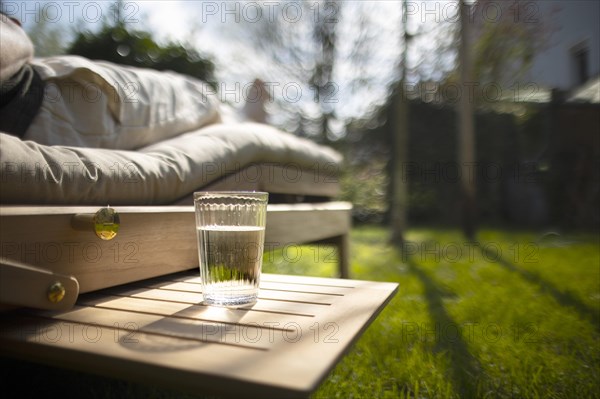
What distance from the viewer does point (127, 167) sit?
0.88 metres

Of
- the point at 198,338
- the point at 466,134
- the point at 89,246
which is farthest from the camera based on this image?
the point at 466,134

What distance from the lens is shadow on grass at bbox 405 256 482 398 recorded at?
4.19 feet

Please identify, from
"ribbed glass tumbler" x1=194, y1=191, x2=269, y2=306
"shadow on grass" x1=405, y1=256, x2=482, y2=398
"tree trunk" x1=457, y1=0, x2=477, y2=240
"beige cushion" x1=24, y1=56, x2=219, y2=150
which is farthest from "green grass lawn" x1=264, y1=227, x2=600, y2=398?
"beige cushion" x1=24, y1=56, x2=219, y2=150

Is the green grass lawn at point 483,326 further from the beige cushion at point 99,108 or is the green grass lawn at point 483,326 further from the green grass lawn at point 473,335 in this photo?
the beige cushion at point 99,108

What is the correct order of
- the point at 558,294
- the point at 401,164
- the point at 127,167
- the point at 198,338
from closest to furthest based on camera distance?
1. the point at 198,338
2. the point at 127,167
3. the point at 558,294
4. the point at 401,164

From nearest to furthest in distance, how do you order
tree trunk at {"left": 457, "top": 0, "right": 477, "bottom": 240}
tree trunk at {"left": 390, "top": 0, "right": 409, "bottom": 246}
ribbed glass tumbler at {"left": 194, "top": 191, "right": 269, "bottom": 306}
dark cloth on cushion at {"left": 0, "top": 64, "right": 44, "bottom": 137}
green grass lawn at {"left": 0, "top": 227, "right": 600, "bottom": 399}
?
1. ribbed glass tumbler at {"left": 194, "top": 191, "right": 269, "bottom": 306}
2. dark cloth on cushion at {"left": 0, "top": 64, "right": 44, "bottom": 137}
3. green grass lawn at {"left": 0, "top": 227, "right": 600, "bottom": 399}
4. tree trunk at {"left": 457, "top": 0, "right": 477, "bottom": 240}
5. tree trunk at {"left": 390, "top": 0, "right": 409, "bottom": 246}

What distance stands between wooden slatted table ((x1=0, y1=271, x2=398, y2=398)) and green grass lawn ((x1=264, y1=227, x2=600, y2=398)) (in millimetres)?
655

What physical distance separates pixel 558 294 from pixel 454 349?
3.33 ft

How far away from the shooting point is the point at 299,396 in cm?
39

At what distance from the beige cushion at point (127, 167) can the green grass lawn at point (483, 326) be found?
0.65 meters

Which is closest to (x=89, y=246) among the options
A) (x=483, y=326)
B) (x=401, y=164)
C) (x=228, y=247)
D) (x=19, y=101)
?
(x=228, y=247)

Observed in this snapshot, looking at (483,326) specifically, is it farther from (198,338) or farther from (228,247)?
(198,338)

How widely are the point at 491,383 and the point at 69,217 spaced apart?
1.16m

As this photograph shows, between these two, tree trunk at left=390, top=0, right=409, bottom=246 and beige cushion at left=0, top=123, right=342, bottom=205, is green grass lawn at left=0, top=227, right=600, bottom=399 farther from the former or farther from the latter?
tree trunk at left=390, top=0, right=409, bottom=246
